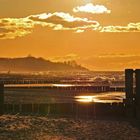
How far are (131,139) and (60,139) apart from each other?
3.66m

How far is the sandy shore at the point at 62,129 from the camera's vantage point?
2206cm

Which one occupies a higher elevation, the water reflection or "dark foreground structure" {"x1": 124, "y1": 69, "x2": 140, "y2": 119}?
"dark foreground structure" {"x1": 124, "y1": 69, "x2": 140, "y2": 119}

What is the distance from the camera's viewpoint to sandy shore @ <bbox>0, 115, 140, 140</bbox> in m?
22.1

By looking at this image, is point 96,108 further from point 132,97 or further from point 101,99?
point 101,99

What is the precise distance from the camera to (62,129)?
24.6 meters

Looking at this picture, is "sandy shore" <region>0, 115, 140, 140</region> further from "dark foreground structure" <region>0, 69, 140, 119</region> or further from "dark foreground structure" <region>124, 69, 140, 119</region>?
"dark foreground structure" <region>0, 69, 140, 119</region>

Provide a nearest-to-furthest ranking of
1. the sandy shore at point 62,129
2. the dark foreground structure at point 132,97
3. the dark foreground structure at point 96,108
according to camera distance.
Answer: the sandy shore at point 62,129
the dark foreground structure at point 132,97
the dark foreground structure at point 96,108

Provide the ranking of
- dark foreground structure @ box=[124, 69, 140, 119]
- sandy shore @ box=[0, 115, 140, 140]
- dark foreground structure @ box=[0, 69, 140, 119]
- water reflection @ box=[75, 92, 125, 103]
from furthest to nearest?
1. water reflection @ box=[75, 92, 125, 103]
2. dark foreground structure @ box=[0, 69, 140, 119]
3. dark foreground structure @ box=[124, 69, 140, 119]
4. sandy shore @ box=[0, 115, 140, 140]

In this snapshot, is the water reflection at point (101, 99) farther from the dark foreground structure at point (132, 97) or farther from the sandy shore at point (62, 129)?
the sandy shore at point (62, 129)

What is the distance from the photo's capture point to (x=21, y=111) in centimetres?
3231

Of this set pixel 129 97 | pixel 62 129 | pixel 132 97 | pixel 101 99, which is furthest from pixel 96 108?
pixel 101 99

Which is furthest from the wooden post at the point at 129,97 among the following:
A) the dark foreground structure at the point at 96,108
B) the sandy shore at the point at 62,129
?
the sandy shore at the point at 62,129

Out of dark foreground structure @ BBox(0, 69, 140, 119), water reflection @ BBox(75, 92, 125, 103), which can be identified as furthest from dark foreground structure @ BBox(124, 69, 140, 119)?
water reflection @ BBox(75, 92, 125, 103)

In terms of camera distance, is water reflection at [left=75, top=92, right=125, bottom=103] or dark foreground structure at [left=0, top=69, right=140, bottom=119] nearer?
dark foreground structure at [left=0, top=69, right=140, bottom=119]
